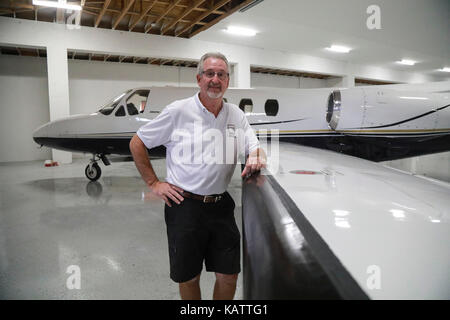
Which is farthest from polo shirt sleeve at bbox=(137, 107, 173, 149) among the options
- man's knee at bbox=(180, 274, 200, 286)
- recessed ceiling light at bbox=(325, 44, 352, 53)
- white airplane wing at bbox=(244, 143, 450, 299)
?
recessed ceiling light at bbox=(325, 44, 352, 53)

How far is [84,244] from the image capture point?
4109mm

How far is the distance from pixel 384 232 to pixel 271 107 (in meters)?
6.21

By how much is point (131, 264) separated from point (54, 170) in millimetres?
9034

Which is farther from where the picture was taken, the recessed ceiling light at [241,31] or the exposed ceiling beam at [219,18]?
the recessed ceiling light at [241,31]

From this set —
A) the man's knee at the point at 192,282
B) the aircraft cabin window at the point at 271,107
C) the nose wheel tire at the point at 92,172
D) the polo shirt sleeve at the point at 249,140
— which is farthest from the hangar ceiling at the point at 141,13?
the man's knee at the point at 192,282

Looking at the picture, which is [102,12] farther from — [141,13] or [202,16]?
[202,16]

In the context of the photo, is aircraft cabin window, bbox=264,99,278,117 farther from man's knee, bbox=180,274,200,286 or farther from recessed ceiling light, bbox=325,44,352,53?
recessed ceiling light, bbox=325,44,352,53

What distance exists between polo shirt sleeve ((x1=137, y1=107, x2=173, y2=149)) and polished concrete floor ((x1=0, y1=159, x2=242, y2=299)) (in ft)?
5.18

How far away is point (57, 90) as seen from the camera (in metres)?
12.1

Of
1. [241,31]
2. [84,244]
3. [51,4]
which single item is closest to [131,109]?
[84,244]

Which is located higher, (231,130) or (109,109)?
(109,109)

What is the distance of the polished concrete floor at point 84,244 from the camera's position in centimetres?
302

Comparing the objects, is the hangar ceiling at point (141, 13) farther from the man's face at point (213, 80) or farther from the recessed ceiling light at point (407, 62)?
the recessed ceiling light at point (407, 62)

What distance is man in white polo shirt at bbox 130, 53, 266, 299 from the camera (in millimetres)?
2160
